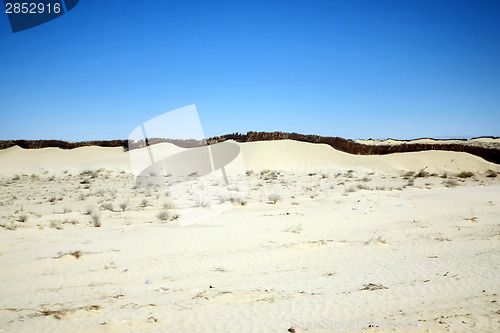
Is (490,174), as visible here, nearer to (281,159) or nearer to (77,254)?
(281,159)

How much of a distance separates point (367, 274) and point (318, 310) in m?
1.68

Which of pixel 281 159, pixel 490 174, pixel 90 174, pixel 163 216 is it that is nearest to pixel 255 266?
pixel 163 216

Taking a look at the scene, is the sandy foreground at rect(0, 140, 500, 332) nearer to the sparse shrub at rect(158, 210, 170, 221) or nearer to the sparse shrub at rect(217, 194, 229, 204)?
the sparse shrub at rect(158, 210, 170, 221)

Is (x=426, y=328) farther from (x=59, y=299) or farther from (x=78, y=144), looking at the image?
(x=78, y=144)

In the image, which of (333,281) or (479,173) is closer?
(333,281)

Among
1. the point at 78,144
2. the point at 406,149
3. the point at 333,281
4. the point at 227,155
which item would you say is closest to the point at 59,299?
the point at 333,281

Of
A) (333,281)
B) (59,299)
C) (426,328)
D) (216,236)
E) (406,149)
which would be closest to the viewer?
(426,328)

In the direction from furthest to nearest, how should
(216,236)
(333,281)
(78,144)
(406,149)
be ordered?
(78,144), (406,149), (216,236), (333,281)

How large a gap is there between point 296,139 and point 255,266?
28.3m

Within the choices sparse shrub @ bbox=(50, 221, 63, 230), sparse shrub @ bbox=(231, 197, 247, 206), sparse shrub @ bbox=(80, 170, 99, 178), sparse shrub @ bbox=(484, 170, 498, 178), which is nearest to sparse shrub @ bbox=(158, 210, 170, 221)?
sparse shrub @ bbox=(50, 221, 63, 230)

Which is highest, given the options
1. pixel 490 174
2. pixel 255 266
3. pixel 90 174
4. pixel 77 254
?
pixel 90 174

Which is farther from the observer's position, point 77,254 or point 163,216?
point 163,216

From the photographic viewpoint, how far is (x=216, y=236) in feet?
27.1

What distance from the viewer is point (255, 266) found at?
616cm
